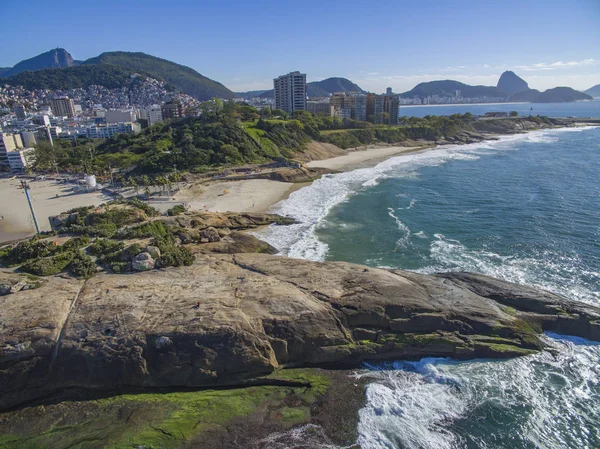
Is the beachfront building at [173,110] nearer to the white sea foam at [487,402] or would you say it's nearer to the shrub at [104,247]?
the shrub at [104,247]

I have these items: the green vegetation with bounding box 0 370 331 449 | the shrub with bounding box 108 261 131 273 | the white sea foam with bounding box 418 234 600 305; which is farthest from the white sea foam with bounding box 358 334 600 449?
the shrub with bounding box 108 261 131 273

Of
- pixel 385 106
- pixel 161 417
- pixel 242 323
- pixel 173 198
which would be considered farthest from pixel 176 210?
pixel 385 106

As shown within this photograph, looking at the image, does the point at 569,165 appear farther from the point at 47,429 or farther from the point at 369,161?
the point at 47,429

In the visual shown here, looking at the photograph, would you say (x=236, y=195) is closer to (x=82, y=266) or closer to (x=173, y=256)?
(x=173, y=256)

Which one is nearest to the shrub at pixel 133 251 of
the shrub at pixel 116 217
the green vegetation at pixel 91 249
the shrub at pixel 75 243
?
the green vegetation at pixel 91 249

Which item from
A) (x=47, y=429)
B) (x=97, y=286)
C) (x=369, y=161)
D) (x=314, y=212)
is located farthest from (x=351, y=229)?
(x=369, y=161)
